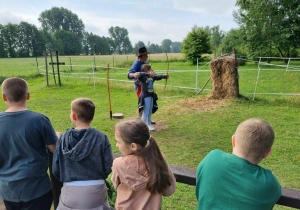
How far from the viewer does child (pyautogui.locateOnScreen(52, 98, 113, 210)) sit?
57.7 inches

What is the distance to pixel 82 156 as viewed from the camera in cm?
144

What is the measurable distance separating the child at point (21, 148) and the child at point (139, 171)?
2.11 feet

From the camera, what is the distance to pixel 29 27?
180 feet

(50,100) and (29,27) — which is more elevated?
(29,27)

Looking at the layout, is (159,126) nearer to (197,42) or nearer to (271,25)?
(197,42)

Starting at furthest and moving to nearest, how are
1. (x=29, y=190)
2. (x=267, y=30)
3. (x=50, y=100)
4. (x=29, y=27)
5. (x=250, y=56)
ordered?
(x=29, y=27) < (x=250, y=56) < (x=267, y=30) < (x=50, y=100) < (x=29, y=190)

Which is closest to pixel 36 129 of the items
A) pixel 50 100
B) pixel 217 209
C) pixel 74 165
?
pixel 74 165

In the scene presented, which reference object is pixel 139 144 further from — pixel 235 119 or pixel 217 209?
pixel 235 119

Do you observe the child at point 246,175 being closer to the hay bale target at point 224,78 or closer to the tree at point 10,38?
the hay bale target at point 224,78

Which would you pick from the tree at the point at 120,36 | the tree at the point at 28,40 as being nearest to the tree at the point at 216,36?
the tree at the point at 120,36

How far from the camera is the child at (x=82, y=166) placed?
1.46 meters

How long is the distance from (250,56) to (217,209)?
2862cm

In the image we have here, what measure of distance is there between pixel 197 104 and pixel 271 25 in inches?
889

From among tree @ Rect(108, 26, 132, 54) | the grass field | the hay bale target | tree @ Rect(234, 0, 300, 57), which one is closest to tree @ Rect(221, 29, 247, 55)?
tree @ Rect(234, 0, 300, 57)
